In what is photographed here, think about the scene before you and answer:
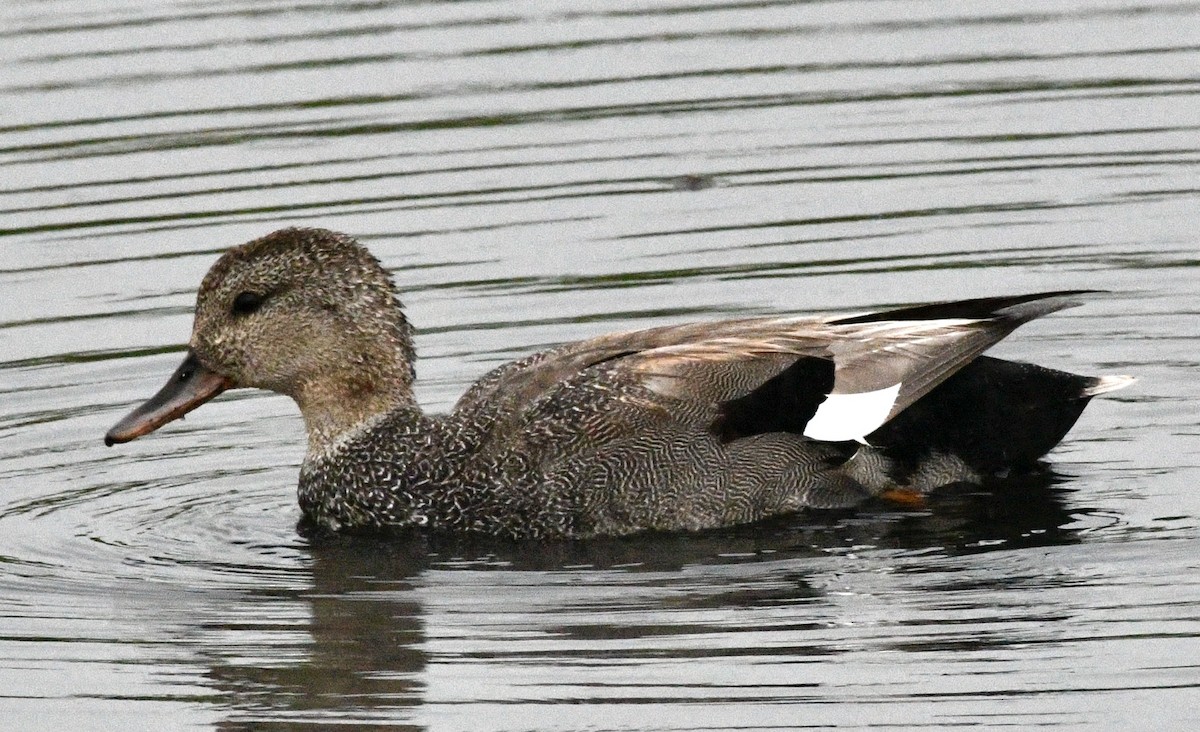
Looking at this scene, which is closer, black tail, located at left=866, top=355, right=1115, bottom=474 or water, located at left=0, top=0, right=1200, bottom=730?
water, located at left=0, top=0, right=1200, bottom=730

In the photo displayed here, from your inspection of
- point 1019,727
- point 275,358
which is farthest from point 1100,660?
point 275,358

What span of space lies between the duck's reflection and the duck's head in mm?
682

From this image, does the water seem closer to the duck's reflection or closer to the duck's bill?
the duck's reflection

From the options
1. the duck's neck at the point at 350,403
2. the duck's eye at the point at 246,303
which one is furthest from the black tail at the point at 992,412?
the duck's eye at the point at 246,303

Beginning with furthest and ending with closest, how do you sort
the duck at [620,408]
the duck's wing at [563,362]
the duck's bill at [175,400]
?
1. the duck's bill at [175,400]
2. the duck's wing at [563,362]
3. the duck at [620,408]

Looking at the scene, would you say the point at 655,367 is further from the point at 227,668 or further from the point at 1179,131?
the point at 1179,131

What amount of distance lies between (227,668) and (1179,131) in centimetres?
768

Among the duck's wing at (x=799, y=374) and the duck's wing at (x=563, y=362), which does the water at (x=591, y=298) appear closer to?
the duck's wing at (x=799, y=374)

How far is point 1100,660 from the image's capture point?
25.1 ft

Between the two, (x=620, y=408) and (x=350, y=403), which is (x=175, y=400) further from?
(x=620, y=408)

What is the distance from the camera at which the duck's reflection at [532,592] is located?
26.2 ft

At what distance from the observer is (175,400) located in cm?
1011

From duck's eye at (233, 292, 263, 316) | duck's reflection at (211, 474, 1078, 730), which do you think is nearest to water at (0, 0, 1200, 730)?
duck's reflection at (211, 474, 1078, 730)

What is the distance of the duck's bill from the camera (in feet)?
32.8
